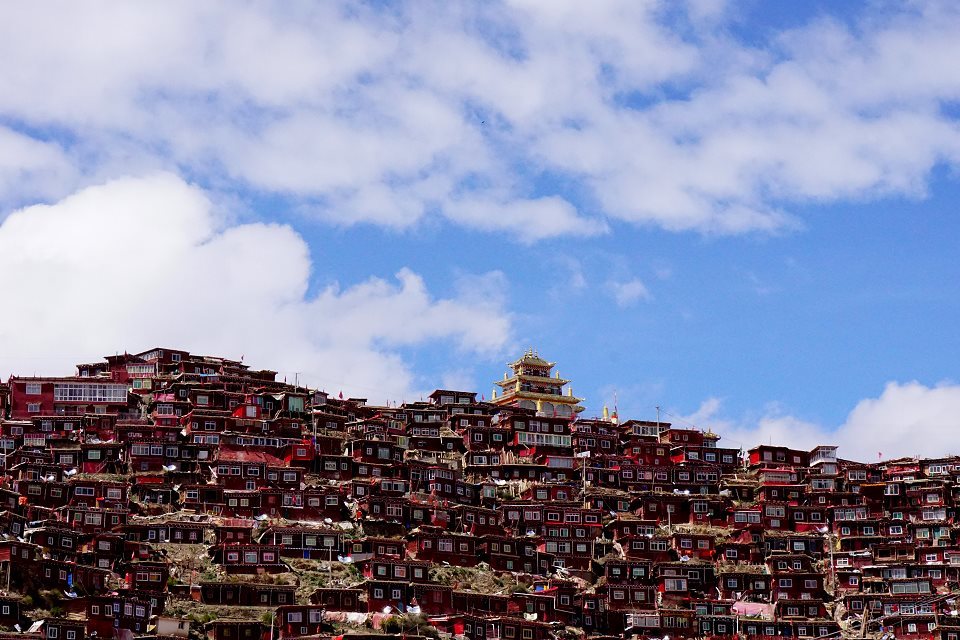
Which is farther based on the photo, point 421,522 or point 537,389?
point 537,389

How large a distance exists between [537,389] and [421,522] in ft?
186

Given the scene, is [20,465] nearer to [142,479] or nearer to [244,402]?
[142,479]

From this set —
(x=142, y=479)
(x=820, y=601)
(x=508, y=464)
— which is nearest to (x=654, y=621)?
(x=820, y=601)

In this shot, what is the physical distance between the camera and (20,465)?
110562 millimetres

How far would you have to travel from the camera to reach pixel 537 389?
170 m

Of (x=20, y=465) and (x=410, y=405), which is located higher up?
(x=410, y=405)

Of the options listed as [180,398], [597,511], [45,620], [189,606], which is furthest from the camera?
[180,398]

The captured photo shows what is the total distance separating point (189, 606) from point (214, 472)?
22.0 metres

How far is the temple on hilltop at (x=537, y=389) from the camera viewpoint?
6604 inches

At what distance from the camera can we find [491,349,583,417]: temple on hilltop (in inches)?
6604

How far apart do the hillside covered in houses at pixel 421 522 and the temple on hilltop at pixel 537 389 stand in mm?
22298

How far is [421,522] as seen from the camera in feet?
377

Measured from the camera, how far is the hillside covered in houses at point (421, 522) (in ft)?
319

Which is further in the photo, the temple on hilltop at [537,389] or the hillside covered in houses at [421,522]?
the temple on hilltop at [537,389]
